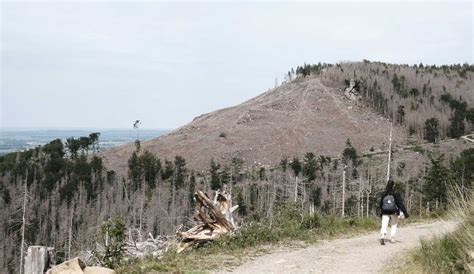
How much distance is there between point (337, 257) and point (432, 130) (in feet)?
319

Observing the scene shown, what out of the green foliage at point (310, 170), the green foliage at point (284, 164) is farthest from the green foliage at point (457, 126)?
the green foliage at point (310, 170)

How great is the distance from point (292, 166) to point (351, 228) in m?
61.0

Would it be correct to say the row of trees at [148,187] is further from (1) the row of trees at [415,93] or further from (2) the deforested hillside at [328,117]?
(1) the row of trees at [415,93]

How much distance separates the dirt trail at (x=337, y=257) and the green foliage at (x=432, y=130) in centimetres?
9244

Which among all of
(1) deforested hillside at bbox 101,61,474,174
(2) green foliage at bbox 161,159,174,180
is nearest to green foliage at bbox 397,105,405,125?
(1) deforested hillside at bbox 101,61,474,174

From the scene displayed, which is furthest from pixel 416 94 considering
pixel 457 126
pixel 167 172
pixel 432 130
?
pixel 167 172

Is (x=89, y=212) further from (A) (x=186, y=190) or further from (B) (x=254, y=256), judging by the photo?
(B) (x=254, y=256)

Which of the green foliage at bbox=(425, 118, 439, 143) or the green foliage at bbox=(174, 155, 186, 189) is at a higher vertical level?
the green foliage at bbox=(425, 118, 439, 143)

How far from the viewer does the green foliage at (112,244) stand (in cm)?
1078

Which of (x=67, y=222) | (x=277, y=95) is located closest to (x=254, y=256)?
(x=67, y=222)

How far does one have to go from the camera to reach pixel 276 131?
336ft

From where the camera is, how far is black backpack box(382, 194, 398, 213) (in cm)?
1294

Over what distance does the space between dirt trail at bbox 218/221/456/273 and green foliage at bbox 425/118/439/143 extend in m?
92.4

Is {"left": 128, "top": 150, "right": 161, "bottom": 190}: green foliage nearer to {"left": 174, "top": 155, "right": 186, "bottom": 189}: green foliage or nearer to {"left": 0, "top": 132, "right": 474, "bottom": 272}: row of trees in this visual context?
{"left": 0, "top": 132, "right": 474, "bottom": 272}: row of trees
